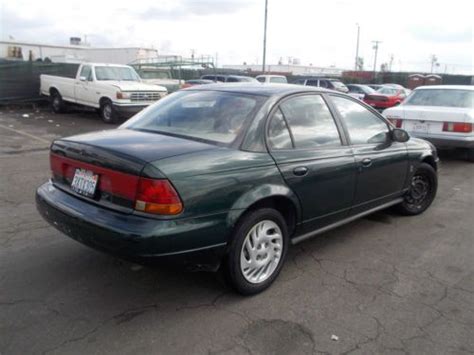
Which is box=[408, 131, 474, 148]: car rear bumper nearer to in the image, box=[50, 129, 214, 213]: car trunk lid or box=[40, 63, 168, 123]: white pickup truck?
box=[50, 129, 214, 213]: car trunk lid

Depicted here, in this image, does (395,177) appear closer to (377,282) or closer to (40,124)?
(377,282)

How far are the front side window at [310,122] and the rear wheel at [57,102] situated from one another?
14.2 meters

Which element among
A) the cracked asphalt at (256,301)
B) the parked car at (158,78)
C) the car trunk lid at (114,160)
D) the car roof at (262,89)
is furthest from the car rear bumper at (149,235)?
the parked car at (158,78)

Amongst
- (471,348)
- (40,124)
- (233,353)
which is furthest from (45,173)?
(40,124)

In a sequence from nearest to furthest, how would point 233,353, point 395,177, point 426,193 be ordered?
point 233,353
point 395,177
point 426,193

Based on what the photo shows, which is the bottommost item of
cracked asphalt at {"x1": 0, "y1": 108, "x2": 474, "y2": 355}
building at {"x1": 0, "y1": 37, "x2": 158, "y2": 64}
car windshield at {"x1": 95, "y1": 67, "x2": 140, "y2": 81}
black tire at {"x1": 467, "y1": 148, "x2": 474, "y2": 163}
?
cracked asphalt at {"x1": 0, "y1": 108, "x2": 474, "y2": 355}

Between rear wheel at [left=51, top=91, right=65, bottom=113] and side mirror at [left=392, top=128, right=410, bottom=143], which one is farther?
rear wheel at [left=51, top=91, right=65, bottom=113]

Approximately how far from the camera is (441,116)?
8.75m

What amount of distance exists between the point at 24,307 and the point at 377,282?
2.71 m

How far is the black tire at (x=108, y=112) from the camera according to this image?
547 inches

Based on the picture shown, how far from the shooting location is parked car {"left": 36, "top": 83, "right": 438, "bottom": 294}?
295 cm

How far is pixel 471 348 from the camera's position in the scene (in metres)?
2.88

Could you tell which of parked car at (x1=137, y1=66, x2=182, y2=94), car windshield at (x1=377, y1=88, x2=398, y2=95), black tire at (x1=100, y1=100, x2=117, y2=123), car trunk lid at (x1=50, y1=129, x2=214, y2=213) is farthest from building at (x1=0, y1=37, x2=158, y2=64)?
car trunk lid at (x1=50, y1=129, x2=214, y2=213)

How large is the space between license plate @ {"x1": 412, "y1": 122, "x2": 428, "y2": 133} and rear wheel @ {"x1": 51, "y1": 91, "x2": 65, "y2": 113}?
12314mm
